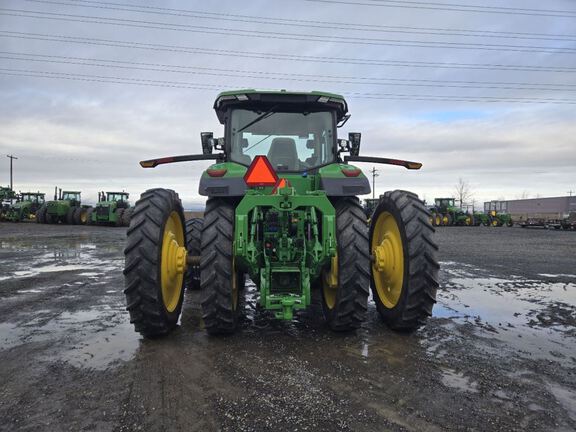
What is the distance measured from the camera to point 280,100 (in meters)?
4.75

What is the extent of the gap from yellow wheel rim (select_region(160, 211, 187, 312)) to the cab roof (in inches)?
57.5

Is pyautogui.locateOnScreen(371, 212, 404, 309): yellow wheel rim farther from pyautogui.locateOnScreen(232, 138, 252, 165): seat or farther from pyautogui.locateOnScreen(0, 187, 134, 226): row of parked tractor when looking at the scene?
pyautogui.locateOnScreen(0, 187, 134, 226): row of parked tractor

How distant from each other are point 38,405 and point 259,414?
1442 millimetres

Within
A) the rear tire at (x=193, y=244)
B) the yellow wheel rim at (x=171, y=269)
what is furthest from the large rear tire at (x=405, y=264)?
the rear tire at (x=193, y=244)

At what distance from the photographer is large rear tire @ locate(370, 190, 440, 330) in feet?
13.1

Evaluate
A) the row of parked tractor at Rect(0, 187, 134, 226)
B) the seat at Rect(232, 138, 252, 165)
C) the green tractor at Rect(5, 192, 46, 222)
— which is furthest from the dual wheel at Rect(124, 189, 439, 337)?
the green tractor at Rect(5, 192, 46, 222)

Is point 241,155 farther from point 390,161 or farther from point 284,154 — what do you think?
point 390,161

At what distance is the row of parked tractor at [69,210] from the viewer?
2777cm

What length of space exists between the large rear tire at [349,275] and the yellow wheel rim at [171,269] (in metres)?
1.53

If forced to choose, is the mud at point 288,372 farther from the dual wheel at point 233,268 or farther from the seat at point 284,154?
the seat at point 284,154

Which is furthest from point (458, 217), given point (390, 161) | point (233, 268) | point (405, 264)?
point (233, 268)

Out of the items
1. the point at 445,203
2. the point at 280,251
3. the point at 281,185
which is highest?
the point at 445,203

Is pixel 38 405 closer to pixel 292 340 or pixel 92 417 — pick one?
pixel 92 417

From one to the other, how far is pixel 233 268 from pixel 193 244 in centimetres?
234
